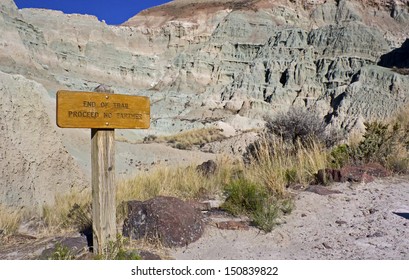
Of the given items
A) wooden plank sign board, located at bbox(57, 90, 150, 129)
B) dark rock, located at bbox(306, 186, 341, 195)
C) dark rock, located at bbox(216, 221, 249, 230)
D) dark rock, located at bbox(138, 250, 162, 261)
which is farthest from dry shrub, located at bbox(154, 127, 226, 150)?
dark rock, located at bbox(138, 250, 162, 261)

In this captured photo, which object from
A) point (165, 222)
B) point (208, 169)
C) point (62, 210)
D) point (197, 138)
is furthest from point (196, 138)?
point (165, 222)

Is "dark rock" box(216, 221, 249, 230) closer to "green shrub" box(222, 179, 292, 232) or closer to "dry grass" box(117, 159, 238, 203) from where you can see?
"green shrub" box(222, 179, 292, 232)

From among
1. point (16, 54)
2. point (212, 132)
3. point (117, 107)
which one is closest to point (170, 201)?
point (117, 107)

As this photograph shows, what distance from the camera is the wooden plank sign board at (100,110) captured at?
138 inches

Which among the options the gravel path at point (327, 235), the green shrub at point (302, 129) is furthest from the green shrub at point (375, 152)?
the green shrub at point (302, 129)

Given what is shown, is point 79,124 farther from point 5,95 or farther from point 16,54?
point 16,54

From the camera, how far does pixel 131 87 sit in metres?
57.3

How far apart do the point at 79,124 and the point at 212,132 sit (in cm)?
2957

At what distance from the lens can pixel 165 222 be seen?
429cm

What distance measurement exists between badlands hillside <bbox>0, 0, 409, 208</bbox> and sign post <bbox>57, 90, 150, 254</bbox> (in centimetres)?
920

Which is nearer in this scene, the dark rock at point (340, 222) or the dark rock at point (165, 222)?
the dark rock at point (165, 222)

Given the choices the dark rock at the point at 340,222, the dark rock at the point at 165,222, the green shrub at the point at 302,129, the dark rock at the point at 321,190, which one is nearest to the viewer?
the dark rock at the point at 165,222

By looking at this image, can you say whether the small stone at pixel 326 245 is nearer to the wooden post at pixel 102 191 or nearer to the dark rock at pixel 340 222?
the dark rock at pixel 340 222

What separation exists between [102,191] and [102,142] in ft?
1.51
